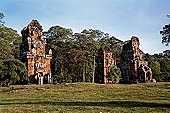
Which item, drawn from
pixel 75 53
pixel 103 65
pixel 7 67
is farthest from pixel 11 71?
pixel 103 65

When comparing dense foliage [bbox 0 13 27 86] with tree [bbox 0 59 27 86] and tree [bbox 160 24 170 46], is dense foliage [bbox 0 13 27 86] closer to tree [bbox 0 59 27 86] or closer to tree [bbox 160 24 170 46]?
tree [bbox 0 59 27 86]

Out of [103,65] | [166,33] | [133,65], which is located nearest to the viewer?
[166,33]

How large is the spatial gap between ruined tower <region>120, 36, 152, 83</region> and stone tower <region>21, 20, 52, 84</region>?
16.6 m

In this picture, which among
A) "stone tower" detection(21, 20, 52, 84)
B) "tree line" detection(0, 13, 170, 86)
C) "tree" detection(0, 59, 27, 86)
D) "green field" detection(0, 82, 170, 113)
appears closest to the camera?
"green field" detection(0, 82, 170, 113)

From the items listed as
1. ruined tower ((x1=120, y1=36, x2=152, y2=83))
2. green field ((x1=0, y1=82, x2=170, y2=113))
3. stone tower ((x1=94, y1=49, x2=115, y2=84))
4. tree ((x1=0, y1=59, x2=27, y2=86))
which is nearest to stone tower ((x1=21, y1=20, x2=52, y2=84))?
tree ((x1=0, y1=59, x2=27, y2=86))

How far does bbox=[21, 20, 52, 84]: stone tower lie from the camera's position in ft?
126

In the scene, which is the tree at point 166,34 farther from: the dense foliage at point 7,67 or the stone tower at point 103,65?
the stone tower at point 103,65

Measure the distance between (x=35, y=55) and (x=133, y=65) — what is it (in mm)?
19729

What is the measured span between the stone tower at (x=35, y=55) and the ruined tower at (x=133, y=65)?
54.5ft

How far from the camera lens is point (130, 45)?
47.2m

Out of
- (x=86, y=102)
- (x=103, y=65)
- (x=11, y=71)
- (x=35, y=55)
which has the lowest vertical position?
(x=86, y=102)

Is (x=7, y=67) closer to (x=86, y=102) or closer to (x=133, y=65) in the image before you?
(x=86, y=102)

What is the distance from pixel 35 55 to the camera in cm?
3956

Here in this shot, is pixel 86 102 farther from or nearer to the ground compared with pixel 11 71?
nearer to the ground
